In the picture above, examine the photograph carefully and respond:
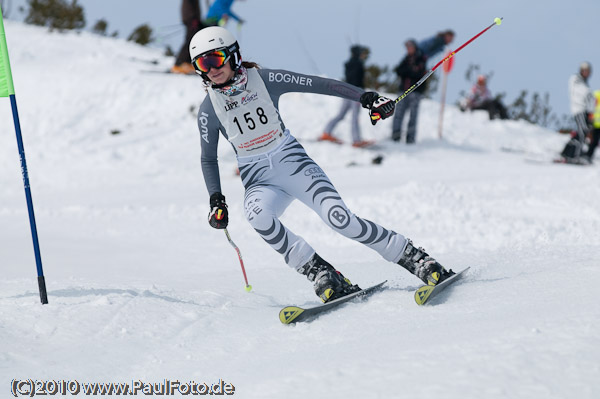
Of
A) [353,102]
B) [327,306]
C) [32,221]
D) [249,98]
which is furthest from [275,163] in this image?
[353,102]

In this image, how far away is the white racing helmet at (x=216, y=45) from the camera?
12.4ft

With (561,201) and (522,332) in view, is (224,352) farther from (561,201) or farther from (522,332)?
(561,201)

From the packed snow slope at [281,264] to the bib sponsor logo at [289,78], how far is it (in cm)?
149

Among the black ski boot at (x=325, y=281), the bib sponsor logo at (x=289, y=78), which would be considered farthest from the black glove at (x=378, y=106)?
the black ski boot at (x=325, y=281)

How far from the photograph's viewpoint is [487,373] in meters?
2.21

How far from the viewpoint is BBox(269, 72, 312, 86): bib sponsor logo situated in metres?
4.00

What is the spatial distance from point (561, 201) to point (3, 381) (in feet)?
23.3

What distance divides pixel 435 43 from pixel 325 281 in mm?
9854

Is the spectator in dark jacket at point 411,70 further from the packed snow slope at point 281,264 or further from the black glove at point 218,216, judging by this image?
the black glove at point 218,216

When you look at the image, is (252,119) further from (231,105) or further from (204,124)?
(204,124)

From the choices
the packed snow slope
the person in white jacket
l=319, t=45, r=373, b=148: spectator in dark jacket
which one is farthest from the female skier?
the person in white jacket

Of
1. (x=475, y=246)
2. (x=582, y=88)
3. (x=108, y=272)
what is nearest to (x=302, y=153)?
(x=108, y=272)

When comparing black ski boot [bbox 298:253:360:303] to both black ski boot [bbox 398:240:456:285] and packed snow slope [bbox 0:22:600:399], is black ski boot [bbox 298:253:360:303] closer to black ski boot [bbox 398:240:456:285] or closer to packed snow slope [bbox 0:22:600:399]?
packed snow slope [bbox 0:22:600:399]

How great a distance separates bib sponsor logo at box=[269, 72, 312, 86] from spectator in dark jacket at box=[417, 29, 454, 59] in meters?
8.83
